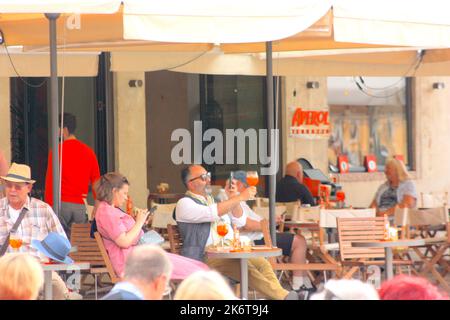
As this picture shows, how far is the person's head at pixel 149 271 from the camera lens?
472cm

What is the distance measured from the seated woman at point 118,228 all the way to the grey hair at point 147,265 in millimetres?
3342

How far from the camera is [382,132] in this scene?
17.6 meters

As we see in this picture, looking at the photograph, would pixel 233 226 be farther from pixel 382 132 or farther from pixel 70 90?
pixel 382 132

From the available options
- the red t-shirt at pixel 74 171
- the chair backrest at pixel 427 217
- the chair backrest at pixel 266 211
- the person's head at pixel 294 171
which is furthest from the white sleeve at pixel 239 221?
the person's head at pixel 294 171

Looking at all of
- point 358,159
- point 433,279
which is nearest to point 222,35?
point 433,279

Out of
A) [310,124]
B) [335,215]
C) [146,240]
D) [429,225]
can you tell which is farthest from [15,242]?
[310,124]

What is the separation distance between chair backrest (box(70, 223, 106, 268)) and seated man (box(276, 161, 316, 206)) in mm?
3722

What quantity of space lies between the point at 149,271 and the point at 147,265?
0.03 metres

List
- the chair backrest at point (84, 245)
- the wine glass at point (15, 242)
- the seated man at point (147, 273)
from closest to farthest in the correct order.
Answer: the seated man at point (147, 273) < the wine glass at point (15, 242) < the chair backrest at point (84, 245)

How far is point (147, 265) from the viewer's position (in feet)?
15.5

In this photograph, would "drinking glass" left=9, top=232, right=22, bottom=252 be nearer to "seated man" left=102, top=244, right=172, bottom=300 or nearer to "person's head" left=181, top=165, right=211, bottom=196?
"person's head" left=181, top=165, right=211, bottom=196

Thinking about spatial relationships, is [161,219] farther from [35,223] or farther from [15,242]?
[15,242]

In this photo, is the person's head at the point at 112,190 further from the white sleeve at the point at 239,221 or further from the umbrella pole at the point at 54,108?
the white sleeve at the point at 239,221
